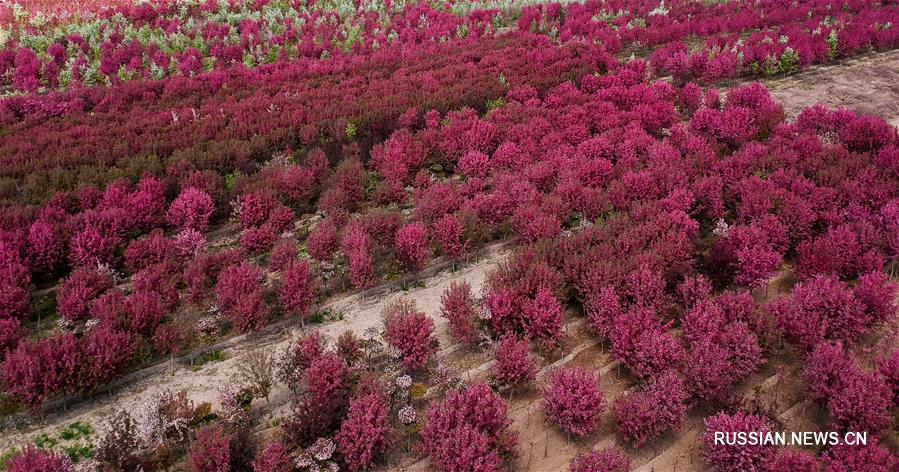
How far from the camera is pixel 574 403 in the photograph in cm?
543

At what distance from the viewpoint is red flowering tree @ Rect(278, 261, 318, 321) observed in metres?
7.04

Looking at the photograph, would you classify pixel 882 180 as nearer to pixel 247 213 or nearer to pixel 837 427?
pixel 837 427

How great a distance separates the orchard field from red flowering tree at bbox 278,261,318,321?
31 mm

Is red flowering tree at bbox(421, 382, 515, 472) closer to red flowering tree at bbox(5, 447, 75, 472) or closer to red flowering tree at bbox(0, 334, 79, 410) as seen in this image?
red flowering tree at bbox(5, 447, 75, 472)

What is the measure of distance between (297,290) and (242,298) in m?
0.65

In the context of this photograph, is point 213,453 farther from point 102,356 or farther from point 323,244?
point 323,244

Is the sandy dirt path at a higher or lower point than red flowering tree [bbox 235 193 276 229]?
lower

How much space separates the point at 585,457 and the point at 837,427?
2.41m

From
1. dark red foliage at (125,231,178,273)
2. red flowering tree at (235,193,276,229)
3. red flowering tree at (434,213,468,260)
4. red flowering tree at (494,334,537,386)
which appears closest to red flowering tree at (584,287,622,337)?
red flowering tree at (494,334,537,386)

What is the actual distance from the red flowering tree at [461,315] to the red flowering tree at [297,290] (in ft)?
5.52

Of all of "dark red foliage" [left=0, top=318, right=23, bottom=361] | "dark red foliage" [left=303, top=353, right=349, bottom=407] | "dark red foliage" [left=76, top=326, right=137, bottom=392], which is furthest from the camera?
"dark red foliage" [left=0, top=318, right=23, bottom=361]

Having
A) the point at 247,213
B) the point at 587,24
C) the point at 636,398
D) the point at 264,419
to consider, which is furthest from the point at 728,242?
the point at 587,24

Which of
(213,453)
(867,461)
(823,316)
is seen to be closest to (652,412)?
(867,461)

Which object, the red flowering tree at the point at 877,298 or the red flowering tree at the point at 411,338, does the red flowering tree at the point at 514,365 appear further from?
the red flowering tree at the point at 877,298
